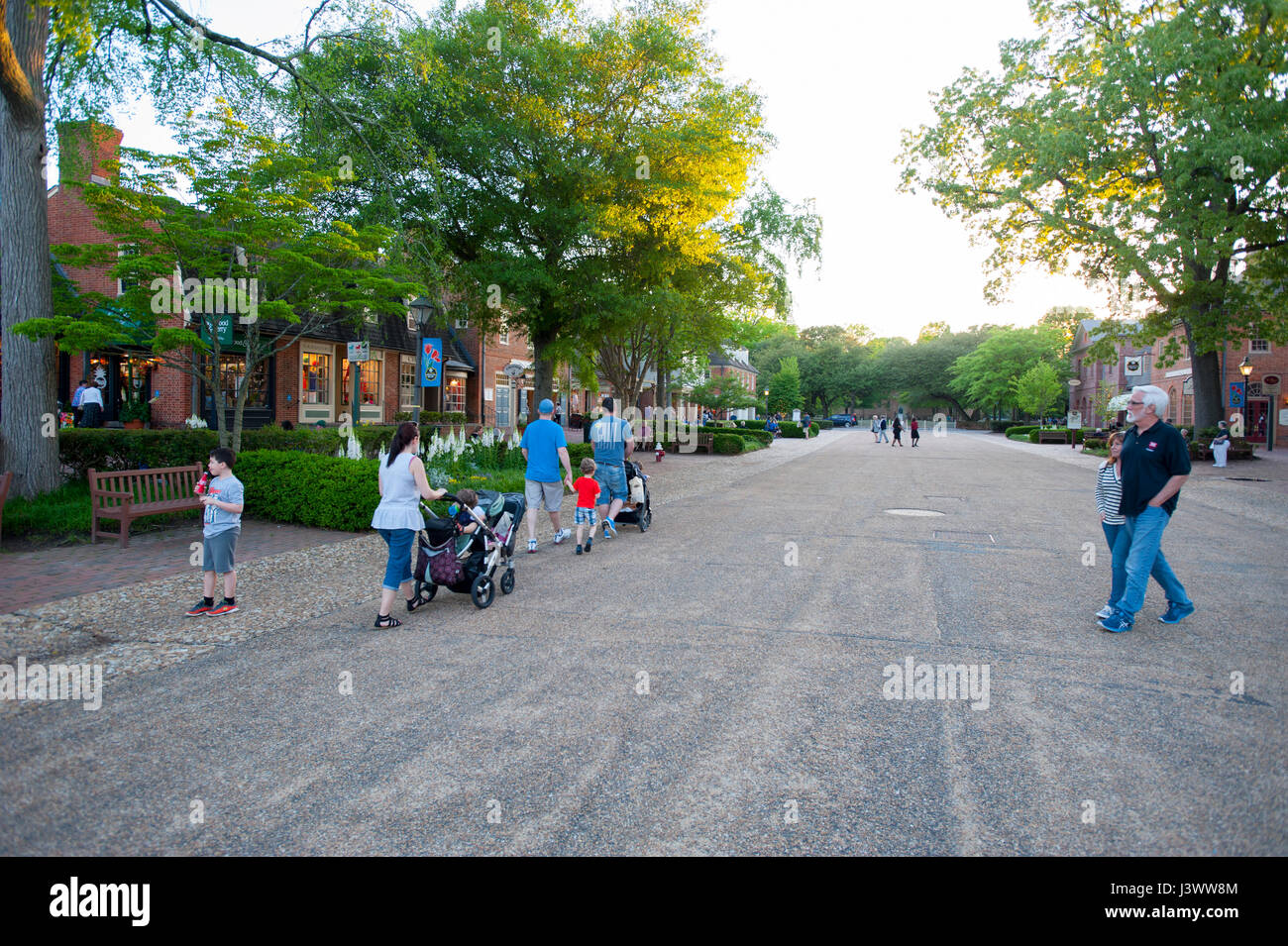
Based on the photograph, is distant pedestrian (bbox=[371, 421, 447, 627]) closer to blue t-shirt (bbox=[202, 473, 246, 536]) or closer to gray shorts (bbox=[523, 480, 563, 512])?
blue t-shirt (bbox=[202, 473, 246, 536])

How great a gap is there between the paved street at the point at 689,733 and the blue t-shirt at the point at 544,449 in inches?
75.8

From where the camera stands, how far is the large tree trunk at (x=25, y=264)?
35.0 feet

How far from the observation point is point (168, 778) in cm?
353

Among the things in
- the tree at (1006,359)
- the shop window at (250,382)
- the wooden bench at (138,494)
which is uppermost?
the tree at (1006,359)

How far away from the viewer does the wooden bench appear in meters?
9.34

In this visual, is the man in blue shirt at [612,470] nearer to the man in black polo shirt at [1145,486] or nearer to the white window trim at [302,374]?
the man in black polo shirt at [1145,486]

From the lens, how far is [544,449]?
9305 mm

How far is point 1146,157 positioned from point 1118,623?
2707cm

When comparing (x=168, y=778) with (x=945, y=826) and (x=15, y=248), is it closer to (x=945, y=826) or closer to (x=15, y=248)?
(x=945, y=826)

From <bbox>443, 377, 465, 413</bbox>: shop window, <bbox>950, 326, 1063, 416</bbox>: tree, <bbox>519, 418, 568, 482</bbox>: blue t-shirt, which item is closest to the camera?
<bbox>519, 418, 568, 482</bbox>: blue t-shirt

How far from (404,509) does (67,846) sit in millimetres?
3373

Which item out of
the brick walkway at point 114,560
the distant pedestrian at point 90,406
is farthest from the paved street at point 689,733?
the distant pedestrian at point 90,406

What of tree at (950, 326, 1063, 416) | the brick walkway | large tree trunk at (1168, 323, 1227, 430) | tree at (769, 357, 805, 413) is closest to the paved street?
the brick walkway

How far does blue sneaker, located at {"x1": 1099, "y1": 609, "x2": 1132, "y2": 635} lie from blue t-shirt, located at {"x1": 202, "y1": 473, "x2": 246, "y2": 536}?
7.07 m
